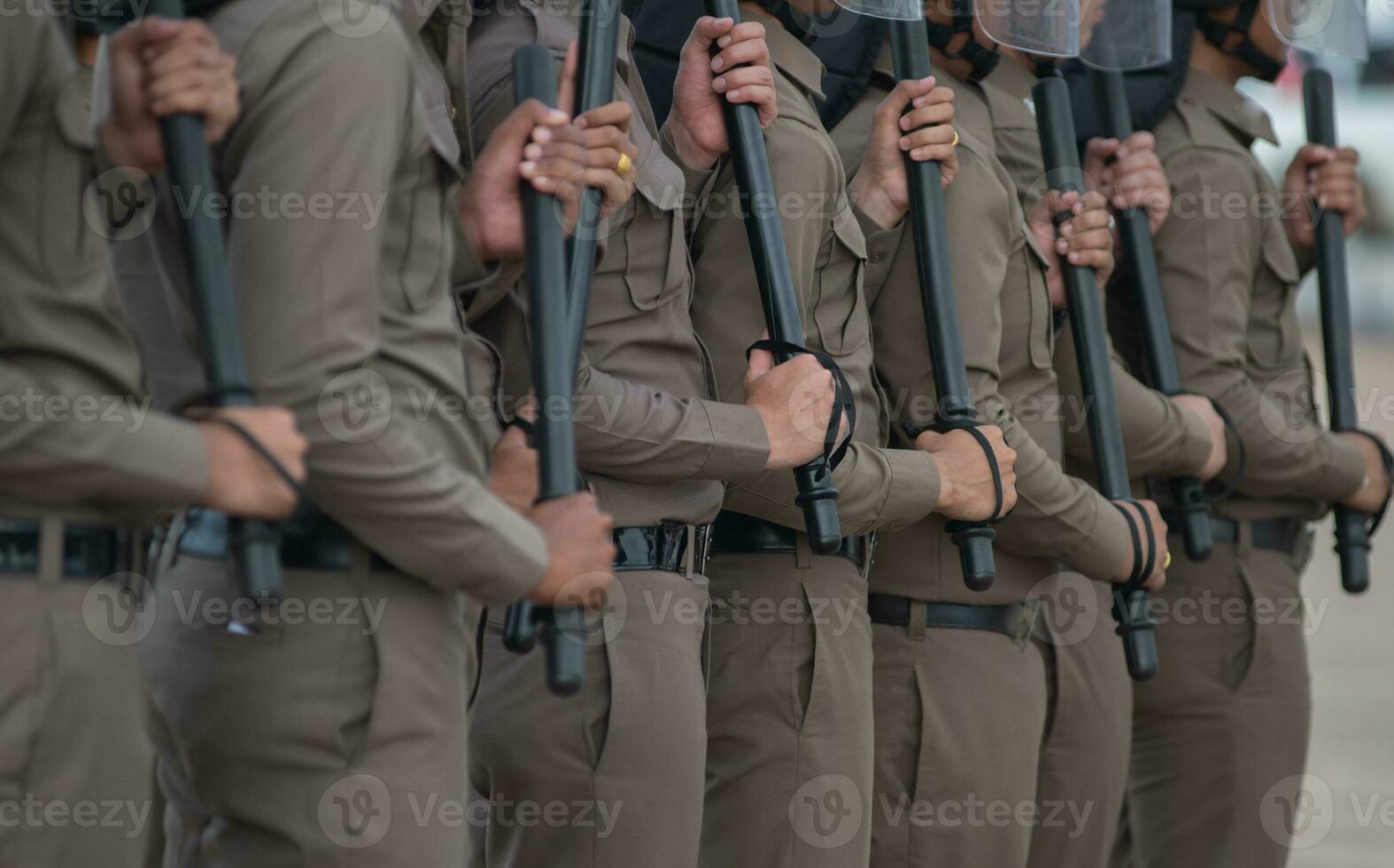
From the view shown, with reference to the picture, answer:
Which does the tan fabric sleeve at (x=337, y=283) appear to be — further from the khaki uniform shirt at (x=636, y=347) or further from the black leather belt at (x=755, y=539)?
the black leather belt at (x=755, y=539)

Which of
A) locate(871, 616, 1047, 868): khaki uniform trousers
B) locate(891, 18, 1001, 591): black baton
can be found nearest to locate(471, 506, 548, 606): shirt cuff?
locate(891, 18, 1001, 591): black baton

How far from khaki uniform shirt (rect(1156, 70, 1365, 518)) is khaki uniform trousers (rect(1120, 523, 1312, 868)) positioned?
0.22 m

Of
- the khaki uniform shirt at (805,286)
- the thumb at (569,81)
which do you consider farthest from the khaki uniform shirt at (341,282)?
the khaki uniform shirt at (805,286)

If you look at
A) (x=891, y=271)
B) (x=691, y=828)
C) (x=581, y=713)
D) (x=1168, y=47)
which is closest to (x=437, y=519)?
(x=581, y=713)

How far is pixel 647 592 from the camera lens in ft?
8.62

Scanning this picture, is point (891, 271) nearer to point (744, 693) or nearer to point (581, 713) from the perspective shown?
point (744, 693)

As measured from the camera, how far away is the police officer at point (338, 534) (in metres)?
1.92

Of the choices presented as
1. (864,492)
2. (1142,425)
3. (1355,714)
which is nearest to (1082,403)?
(1142,425)

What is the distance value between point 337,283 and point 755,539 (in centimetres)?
126

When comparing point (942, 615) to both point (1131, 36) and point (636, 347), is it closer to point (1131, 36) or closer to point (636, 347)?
point (636, 347)

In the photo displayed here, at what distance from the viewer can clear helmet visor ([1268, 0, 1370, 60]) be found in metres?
4.14

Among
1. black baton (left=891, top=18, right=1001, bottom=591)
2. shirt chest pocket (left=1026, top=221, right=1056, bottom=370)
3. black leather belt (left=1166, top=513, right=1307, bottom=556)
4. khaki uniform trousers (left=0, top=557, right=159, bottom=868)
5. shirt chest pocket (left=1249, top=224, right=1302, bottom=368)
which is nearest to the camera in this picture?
khaki uniform trousers (left=0, top=557, right=159, bottom=868)

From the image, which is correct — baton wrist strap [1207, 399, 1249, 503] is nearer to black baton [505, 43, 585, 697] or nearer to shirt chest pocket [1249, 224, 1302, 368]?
shirt chest pocket [1249, 224, 1302, 368]

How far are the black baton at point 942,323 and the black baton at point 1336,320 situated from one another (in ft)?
5.59
